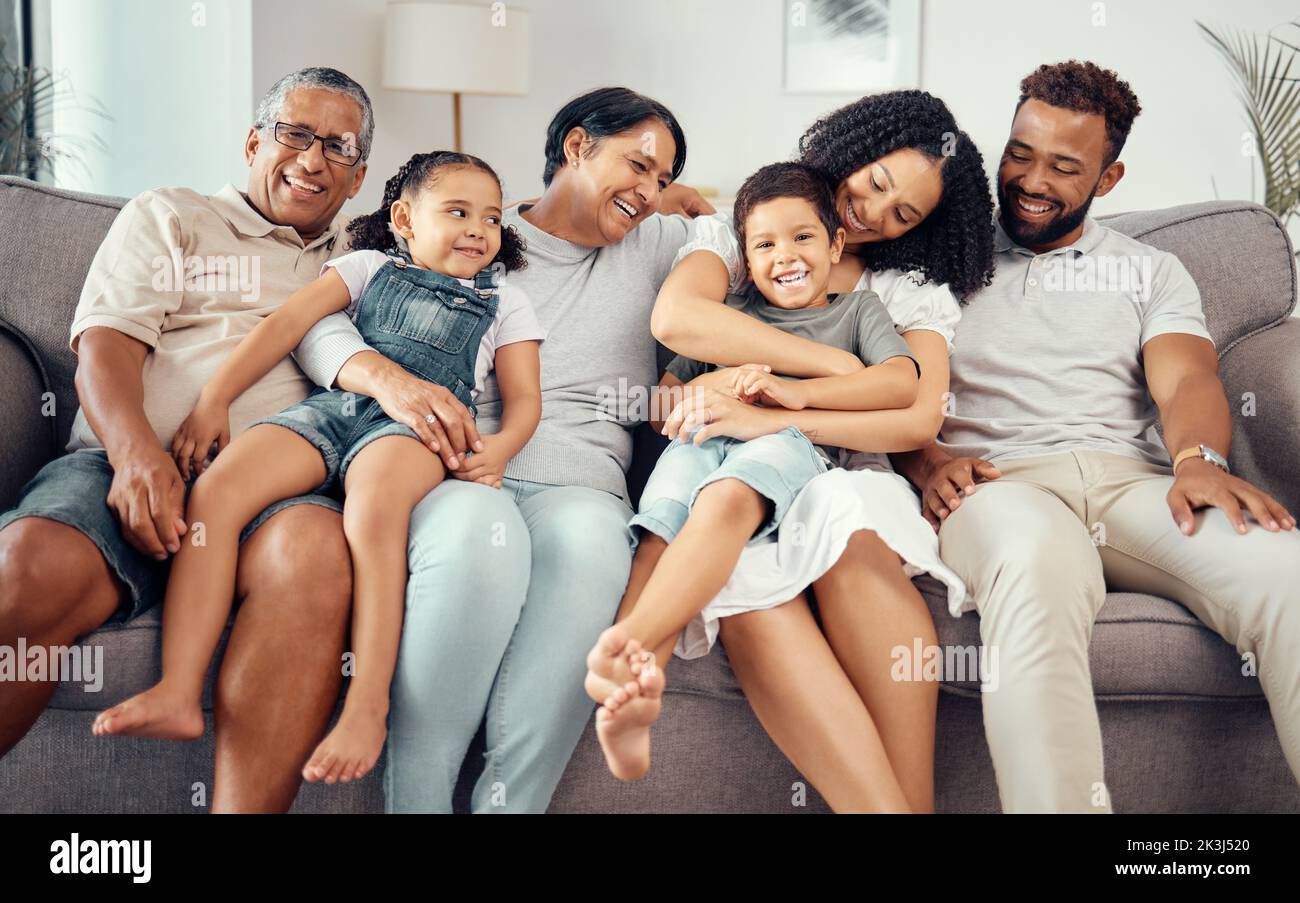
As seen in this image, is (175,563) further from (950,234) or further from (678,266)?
(950,234)

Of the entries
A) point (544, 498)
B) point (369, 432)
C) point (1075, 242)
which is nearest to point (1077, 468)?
point (1075, 242)

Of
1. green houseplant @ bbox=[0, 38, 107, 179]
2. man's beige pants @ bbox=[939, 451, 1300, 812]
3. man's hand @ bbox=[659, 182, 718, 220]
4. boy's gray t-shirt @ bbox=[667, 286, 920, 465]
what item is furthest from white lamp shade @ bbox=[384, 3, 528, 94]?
man's beige pants @ bbox=[939, 451, 1300, 812]

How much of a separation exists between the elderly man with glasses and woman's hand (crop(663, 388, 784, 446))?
49cm

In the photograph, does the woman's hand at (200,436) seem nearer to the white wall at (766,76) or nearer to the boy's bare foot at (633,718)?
the boy's bare foot at (633,718)

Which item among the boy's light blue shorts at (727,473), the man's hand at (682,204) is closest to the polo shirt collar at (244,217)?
the man's hand at (682,204)

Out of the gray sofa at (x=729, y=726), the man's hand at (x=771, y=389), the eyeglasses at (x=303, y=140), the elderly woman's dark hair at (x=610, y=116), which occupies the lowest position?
the gray sofa at (x=729, y=726)

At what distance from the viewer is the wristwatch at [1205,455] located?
158 cm

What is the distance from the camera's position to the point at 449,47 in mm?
3680

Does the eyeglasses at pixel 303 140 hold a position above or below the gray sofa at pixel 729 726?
above

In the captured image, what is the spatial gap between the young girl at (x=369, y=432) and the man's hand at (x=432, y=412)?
2 centimetres

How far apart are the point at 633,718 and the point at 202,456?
0.71 metres

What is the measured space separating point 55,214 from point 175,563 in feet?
2.58

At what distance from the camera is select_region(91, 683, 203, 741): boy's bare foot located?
1.20 meters

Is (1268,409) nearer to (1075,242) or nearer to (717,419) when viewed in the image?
(1075,242)
